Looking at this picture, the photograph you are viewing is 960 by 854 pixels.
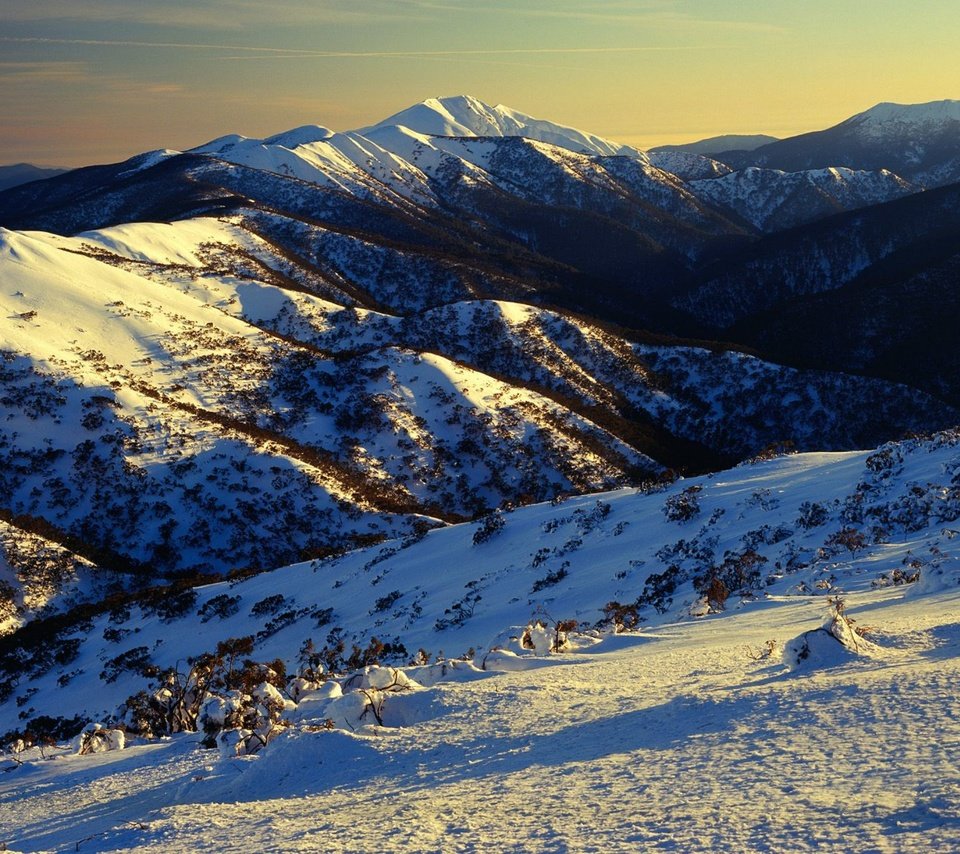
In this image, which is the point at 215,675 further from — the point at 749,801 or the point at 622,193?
the point at 622,193

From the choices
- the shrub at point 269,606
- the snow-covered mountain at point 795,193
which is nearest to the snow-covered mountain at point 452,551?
the shrub at point 269,606

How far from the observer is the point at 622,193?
16925 cm

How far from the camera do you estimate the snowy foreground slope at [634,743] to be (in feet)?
14.2

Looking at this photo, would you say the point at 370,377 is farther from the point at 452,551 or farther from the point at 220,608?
the point at 452,551

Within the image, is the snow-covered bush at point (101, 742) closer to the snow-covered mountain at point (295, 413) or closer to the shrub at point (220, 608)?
A: the shrub at point (220, 608)

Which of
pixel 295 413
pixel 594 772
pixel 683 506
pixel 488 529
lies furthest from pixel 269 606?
pixel 295 413

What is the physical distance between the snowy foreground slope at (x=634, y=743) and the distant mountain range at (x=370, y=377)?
42.8 ft

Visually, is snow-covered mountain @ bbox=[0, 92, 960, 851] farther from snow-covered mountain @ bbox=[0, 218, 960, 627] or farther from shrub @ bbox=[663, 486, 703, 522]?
snow-covered mountain @ bbox=[0, 218, 960, 627]

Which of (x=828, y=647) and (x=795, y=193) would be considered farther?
(x=795, y=193)

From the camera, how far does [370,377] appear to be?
4866cm

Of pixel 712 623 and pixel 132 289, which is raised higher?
pixel 132 289

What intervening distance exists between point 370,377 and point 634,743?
4404 cm

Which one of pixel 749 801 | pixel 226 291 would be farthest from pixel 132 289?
pixel 749 801

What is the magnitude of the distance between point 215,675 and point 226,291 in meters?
55.4
